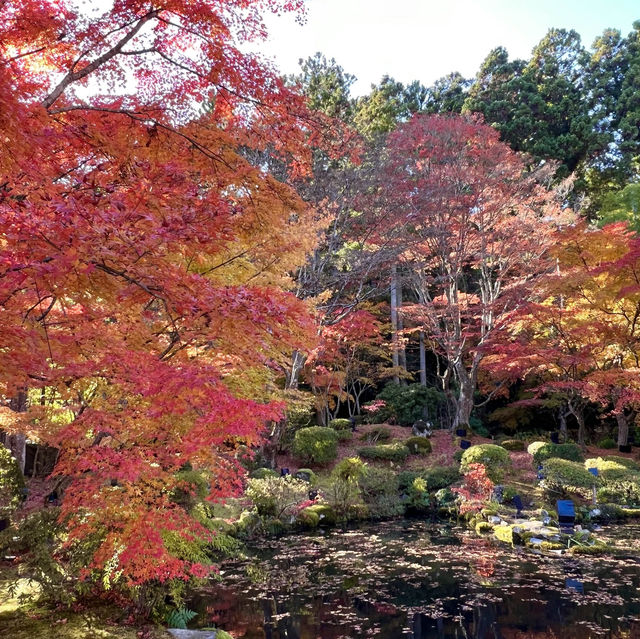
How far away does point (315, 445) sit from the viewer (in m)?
15.0

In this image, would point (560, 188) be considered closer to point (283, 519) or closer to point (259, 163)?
point (259, 163)

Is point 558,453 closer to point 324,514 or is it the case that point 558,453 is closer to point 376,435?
point 376,435

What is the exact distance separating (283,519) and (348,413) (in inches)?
401

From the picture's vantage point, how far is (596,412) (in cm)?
1911

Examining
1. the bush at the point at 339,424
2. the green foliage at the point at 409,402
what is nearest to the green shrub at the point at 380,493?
the bush at the point at 339,424

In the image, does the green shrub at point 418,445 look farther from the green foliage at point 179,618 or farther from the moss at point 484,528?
the green foliage at point 179,618

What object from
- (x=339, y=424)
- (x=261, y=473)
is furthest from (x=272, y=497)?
(x=339, y=424)

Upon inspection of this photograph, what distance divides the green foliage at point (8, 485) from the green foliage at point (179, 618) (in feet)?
7.90

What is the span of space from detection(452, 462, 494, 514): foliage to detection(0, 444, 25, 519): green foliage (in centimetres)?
852

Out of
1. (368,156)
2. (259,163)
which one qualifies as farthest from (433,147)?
(259,163)

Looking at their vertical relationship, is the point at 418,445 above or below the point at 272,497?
above

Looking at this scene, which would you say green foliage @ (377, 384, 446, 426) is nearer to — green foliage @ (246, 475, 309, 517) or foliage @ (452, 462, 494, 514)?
foliage @ (452, 462, 494, 514)

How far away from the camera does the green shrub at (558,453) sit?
13477 mm

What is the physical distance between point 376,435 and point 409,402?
218 cm
